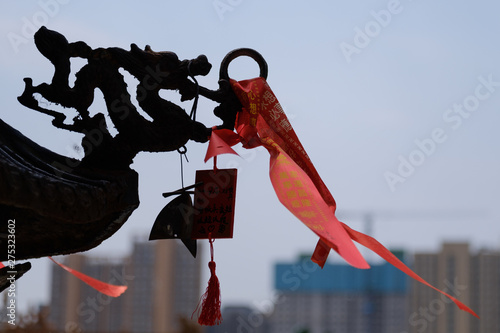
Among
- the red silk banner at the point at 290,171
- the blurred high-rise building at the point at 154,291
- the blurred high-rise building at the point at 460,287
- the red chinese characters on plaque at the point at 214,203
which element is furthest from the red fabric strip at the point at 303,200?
the blurred high-rise building at the point at 460,287

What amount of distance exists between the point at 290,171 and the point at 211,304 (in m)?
0.33

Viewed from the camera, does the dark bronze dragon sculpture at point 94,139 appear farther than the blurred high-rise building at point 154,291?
No

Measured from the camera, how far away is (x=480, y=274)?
89.2ft

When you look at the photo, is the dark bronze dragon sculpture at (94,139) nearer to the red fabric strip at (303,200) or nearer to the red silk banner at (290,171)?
the red silk banner at (290,171)

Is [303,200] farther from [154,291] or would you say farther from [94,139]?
[154,291]

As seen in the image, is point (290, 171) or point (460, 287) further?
point (460, 287)

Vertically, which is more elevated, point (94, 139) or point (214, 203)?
point (94, 139)

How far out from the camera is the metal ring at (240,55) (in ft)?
5.25

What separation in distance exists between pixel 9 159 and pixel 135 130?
241mm

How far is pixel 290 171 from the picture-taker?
1575 millimetres

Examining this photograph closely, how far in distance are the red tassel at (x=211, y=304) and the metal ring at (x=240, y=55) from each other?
0.33 m

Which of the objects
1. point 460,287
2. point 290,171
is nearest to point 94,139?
point 290,171

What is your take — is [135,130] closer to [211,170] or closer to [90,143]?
[90,143]

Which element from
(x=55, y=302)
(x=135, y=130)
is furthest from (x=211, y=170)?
(x=55, y=302)
